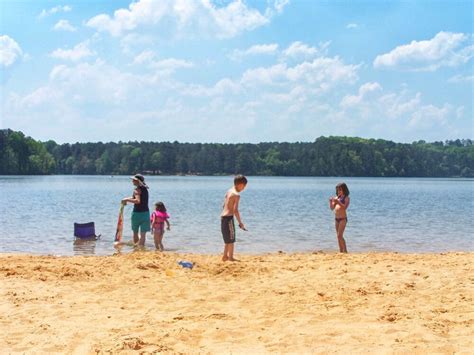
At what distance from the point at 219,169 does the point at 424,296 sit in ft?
484

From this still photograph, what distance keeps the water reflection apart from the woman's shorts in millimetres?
2179

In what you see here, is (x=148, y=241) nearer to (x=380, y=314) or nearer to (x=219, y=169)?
(x=380, y=314)

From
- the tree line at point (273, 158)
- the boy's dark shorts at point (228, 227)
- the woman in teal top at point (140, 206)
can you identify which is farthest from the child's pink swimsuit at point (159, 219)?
the tree line at point (273, 158)

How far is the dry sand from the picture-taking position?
220 inches

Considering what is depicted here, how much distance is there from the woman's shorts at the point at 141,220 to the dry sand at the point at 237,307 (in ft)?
8.51

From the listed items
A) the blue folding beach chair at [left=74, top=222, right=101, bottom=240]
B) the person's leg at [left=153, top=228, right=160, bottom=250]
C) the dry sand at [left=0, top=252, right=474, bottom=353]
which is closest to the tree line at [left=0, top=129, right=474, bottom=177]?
the blue folding beach chair at [left=74, top=222, right=101, bottom=240]

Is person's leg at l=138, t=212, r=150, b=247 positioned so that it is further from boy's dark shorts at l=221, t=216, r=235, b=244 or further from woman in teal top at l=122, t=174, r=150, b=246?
boy's dark shorts at l=221, t=216, r=235, b=244

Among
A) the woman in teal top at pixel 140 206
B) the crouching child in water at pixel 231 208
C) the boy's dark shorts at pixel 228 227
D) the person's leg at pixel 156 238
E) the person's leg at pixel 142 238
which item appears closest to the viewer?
the crouching child in water at pixel 231 208

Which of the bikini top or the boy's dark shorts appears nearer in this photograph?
the boy's dark shorts

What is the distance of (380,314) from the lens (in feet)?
21.5

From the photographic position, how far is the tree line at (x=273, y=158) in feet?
472

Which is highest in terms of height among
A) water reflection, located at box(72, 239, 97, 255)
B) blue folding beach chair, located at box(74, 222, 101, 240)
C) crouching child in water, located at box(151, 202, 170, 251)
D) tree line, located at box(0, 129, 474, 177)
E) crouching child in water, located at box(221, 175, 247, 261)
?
tree line, located at box(0, 129, 474, 177)

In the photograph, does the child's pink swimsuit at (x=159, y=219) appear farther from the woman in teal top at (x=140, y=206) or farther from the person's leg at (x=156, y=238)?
the woman in teal top at (x=140, y=206)

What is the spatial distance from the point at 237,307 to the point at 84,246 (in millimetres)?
9905
